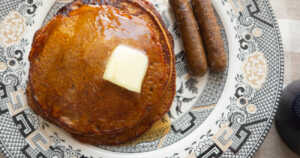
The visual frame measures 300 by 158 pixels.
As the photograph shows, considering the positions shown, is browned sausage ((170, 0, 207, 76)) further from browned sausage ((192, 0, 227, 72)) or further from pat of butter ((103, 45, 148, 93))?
pat of butter ((103, 45, 148, 93))

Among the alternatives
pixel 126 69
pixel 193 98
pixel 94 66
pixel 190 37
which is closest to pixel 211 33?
pixel 190 37

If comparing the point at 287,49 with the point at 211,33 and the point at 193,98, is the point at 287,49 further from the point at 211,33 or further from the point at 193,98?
the point at 193,98

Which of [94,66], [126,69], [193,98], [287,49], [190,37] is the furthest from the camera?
[287,49]

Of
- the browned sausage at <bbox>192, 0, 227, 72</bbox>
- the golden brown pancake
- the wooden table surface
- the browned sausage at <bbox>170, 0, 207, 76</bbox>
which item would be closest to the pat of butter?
the golden brown pancake

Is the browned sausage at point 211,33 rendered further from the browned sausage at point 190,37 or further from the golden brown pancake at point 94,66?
the golden brown pancake at point 94,66

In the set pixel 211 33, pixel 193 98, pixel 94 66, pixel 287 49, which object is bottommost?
pixel 193 98

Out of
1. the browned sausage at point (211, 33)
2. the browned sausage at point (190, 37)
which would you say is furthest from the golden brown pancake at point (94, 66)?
the browned sausage at point (211, 33)
